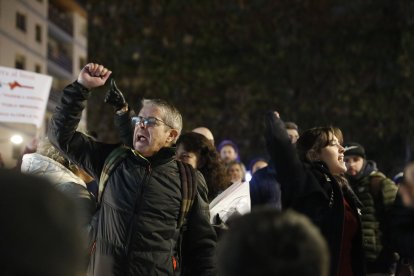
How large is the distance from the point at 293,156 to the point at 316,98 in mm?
23332

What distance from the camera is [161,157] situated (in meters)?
5.20

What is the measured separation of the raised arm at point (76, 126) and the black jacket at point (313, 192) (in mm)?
1165

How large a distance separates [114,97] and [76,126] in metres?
0.48

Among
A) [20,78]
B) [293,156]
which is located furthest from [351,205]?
[20,78]

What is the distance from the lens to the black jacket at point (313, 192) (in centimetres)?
446

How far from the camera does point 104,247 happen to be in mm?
4992

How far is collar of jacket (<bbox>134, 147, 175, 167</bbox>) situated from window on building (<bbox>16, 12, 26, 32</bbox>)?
4626cm

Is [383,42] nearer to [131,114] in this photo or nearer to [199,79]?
[199,79]

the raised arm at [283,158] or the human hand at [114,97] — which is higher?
the human hand at [114,97]

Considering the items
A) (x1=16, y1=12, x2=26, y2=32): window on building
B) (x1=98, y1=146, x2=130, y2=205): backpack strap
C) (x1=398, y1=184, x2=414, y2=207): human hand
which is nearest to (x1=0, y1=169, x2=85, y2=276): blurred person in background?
(x1=398, y1=184, x2=414, y2=207): human hand

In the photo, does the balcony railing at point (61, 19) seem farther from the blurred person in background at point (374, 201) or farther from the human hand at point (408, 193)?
the human hand at point (408, 193)

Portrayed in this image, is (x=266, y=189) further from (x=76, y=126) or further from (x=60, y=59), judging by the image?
(x=60, y=59)

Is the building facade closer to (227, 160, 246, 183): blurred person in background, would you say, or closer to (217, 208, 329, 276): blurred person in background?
(227, 160, 246, 183): blurred person in background

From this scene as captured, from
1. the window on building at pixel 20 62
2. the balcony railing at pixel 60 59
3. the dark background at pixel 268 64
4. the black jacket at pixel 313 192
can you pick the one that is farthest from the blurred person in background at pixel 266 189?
the balcony railing at pixel 60 59
